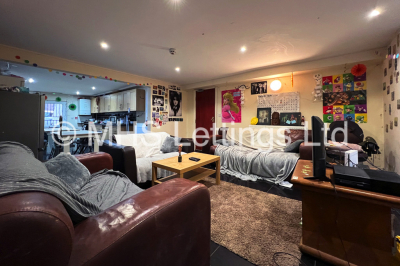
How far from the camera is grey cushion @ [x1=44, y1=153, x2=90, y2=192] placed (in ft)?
4.55

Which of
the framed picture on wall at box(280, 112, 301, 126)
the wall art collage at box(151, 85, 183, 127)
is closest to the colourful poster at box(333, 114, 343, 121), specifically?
the framed picture on wall at box(280, 112, 301, 126)

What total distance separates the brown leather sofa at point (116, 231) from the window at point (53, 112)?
8.69 m

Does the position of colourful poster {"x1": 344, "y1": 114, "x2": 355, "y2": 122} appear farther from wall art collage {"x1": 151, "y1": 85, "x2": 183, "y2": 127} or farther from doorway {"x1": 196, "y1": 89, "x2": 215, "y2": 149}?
wall art collage {"x1": 151, "y1": 85, "x2": 183, "y2": 127}

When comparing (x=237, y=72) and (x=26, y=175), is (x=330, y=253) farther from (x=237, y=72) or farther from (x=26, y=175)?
(x=237, y=72)

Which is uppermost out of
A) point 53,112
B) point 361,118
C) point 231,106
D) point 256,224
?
point 53,112

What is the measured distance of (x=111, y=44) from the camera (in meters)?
2.70

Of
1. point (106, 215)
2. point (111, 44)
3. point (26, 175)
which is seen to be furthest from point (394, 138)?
point (111, 44)

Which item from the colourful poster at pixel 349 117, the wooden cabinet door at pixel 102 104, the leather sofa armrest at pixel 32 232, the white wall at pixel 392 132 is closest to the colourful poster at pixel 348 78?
the white wall at pixel 392 132

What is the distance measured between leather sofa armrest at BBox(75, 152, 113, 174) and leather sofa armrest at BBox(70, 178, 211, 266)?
51.7 inches

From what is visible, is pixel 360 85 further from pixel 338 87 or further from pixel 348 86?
pixel 338 87

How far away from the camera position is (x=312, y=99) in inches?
147

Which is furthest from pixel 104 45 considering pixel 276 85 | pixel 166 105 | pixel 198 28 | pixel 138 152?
pixel 276 85

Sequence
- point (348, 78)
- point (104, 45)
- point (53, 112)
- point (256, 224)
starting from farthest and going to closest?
point (53, 112), point (348, 78), point (104, 45), point (256, 224)

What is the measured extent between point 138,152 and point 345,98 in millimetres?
4191
